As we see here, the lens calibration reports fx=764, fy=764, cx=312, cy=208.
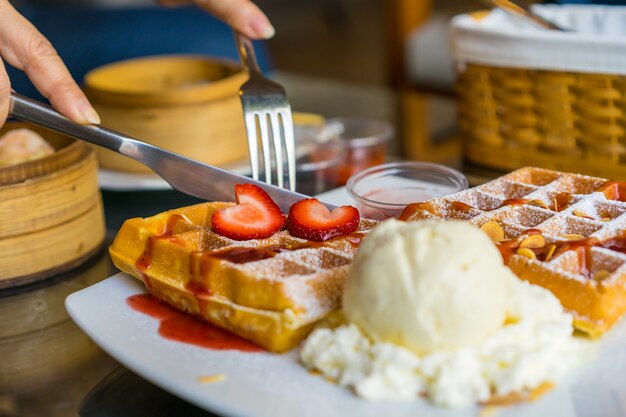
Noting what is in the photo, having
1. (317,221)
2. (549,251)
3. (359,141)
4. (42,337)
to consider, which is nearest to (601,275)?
(549,251)

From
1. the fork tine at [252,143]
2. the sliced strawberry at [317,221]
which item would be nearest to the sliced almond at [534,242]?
the sliced strawberry at [317,221]

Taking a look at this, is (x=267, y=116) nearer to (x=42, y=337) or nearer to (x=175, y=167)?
(x=175, y=167)

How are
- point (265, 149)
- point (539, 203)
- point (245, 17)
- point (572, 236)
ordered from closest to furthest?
point (572, 236)
point (539, 203)
point (265, 149)
point (245, 17)

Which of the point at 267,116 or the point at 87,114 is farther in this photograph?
the point at 267,116

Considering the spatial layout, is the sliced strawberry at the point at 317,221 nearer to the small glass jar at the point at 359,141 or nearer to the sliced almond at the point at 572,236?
the sliced almond at the point at 572,236

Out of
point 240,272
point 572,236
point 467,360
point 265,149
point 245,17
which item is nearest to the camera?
point 467,360

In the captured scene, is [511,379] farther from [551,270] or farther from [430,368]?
[551,270]

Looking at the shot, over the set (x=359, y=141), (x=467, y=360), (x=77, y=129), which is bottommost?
(x=359, y=141)
